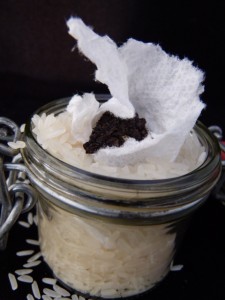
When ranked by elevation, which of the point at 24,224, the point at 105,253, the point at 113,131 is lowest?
the point at 24,224

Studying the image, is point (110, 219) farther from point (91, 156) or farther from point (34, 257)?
point (34, 257)

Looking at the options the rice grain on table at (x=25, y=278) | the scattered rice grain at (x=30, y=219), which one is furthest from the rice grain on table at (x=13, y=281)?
the scattered rice grain at (x=30, y=219)

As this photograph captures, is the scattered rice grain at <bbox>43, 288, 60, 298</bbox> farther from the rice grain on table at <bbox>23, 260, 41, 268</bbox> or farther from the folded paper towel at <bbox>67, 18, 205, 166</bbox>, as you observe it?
the folded paper towel at <bbox>67, 18, 205, 166</bbox>

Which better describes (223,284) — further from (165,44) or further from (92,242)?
(165,44)

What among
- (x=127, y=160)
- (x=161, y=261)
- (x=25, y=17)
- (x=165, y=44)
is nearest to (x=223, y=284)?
(x=161, y=261)

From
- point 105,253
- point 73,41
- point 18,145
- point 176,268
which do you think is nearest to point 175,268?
point 176,268

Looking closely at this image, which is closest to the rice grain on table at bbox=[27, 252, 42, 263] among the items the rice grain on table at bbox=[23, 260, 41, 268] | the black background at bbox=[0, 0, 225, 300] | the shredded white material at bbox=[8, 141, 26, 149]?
the rice grain on table at bbox=[23, 260, 41, 268]
